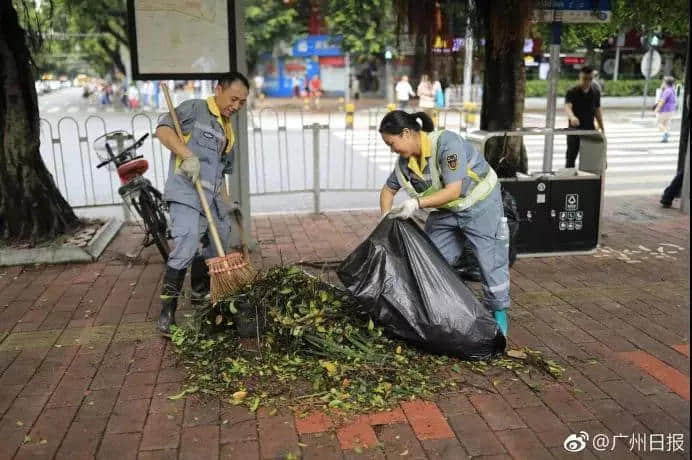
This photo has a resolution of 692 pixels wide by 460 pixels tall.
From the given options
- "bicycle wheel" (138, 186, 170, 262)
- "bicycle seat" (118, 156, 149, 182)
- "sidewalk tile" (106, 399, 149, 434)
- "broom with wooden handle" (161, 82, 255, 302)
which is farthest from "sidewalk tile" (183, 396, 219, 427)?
"bicycle seat" (118, 156, 149, 182)

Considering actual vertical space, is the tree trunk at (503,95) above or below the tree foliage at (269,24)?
below

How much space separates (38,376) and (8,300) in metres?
1.48

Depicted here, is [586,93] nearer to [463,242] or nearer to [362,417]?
[463,242]

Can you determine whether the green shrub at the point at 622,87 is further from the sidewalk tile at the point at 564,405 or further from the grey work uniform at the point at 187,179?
the sidewalk tile at the point at 564,405

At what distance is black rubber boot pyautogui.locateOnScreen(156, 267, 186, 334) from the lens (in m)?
4.10

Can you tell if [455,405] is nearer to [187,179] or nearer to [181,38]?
[187,179]

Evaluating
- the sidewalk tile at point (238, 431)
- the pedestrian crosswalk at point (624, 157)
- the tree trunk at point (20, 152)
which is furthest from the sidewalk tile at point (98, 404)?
the pedestrian crosswalk at point (624, 157)

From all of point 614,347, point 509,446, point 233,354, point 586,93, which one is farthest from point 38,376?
point 586,93

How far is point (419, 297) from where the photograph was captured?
357cm

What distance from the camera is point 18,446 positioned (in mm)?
2943

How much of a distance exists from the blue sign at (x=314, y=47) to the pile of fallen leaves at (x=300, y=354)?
32.9m

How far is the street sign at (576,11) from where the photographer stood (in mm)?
6039

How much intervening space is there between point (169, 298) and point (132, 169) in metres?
1.82

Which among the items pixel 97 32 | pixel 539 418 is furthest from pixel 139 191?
pixel 97 32
